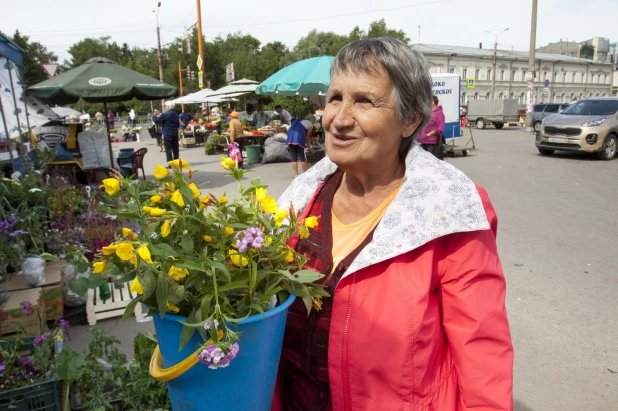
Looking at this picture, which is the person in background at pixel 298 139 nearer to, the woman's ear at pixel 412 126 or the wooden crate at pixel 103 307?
the wooden crate at pixel 103 307

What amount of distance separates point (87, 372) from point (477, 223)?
7.13 ft

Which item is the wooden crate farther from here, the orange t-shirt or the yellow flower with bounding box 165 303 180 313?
the yellow flower with bounding box 165 303 180 313

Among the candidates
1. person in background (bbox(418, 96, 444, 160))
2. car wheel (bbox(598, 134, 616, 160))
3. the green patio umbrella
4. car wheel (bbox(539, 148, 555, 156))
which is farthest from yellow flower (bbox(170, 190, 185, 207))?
car wheel (bbox(539, 148, 555, 156))

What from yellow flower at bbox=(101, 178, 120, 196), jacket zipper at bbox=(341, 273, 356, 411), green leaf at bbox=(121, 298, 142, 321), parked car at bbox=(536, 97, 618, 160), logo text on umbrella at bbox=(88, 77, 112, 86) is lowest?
parked car at bbox=(536, 97, 618, 160)

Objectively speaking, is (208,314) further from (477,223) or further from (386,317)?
(477,223)

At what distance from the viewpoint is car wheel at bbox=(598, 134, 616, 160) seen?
12992 millimetres

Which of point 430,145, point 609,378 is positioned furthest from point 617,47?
point 609,378

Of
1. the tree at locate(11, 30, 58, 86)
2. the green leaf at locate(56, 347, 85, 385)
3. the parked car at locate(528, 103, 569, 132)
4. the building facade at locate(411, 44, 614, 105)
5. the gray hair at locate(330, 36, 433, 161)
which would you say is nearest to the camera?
the gray hair at locate(330, 36, 433, 161)

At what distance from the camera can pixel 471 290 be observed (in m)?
1.22

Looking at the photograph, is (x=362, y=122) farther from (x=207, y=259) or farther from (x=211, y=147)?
(x=211, y=147)

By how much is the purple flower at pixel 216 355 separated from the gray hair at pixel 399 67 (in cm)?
83

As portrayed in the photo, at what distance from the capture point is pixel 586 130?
42.6 feet

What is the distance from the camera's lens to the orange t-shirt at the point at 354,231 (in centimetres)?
143

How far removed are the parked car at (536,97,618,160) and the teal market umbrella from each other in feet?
24.0
